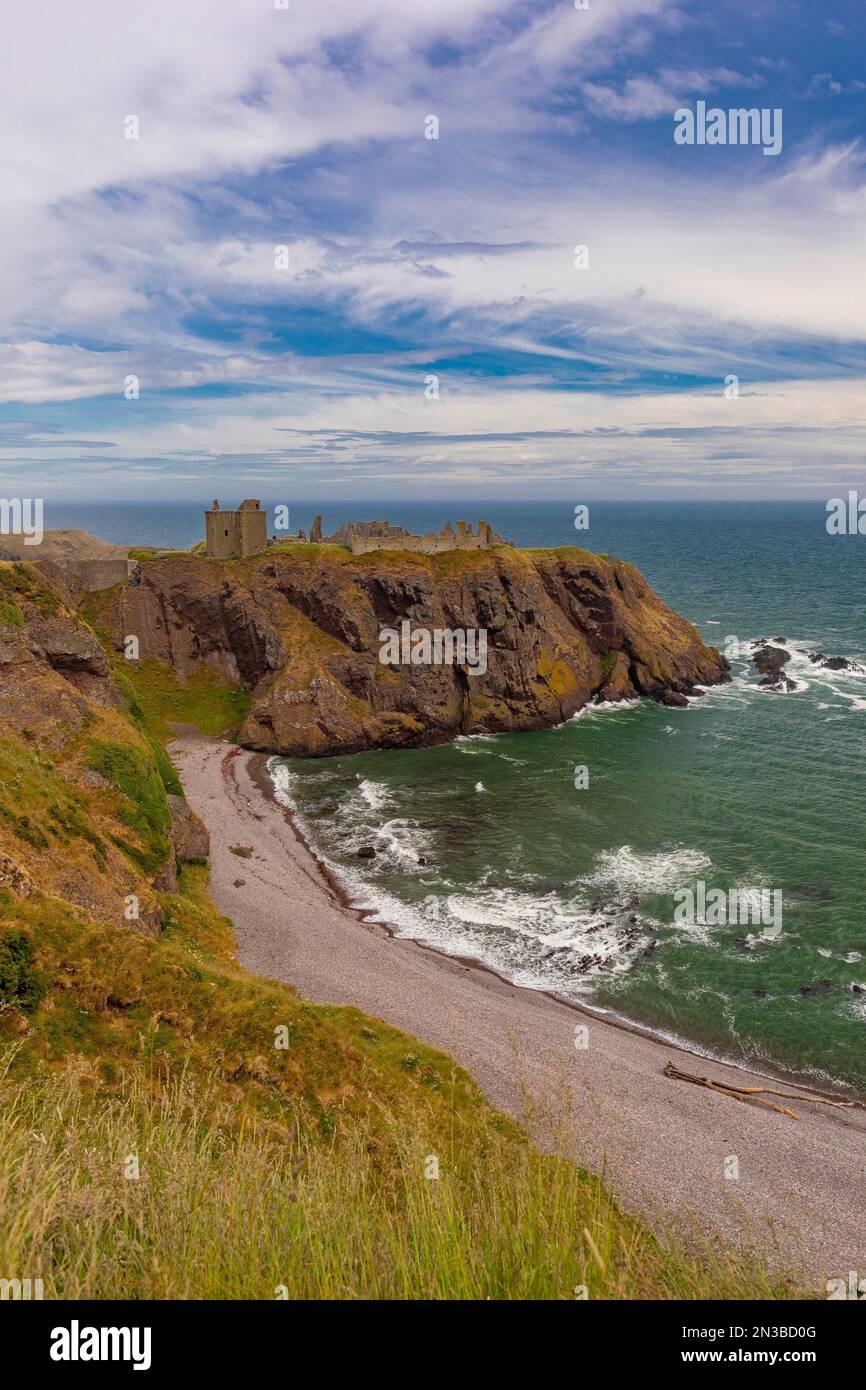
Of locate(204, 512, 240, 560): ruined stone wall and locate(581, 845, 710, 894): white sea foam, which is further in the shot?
locate(204, 512, 240, 560): ruined stone wall

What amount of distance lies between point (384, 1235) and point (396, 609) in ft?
292

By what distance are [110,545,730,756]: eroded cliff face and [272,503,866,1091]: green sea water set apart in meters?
4.75

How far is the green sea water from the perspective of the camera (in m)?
41.3

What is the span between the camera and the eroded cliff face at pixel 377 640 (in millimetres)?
→ 87625

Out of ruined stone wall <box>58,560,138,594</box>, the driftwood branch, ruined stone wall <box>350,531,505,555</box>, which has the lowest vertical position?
the driftwood branch

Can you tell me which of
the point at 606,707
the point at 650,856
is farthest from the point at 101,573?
the point at 650,856

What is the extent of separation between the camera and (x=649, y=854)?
190 feet

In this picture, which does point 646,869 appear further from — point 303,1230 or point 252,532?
point 252,532

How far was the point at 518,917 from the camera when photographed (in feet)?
165

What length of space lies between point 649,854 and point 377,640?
47332 mm

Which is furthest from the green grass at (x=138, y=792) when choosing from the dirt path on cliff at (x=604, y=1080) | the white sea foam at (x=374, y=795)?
the white sea foam at (x=374, y=795)
